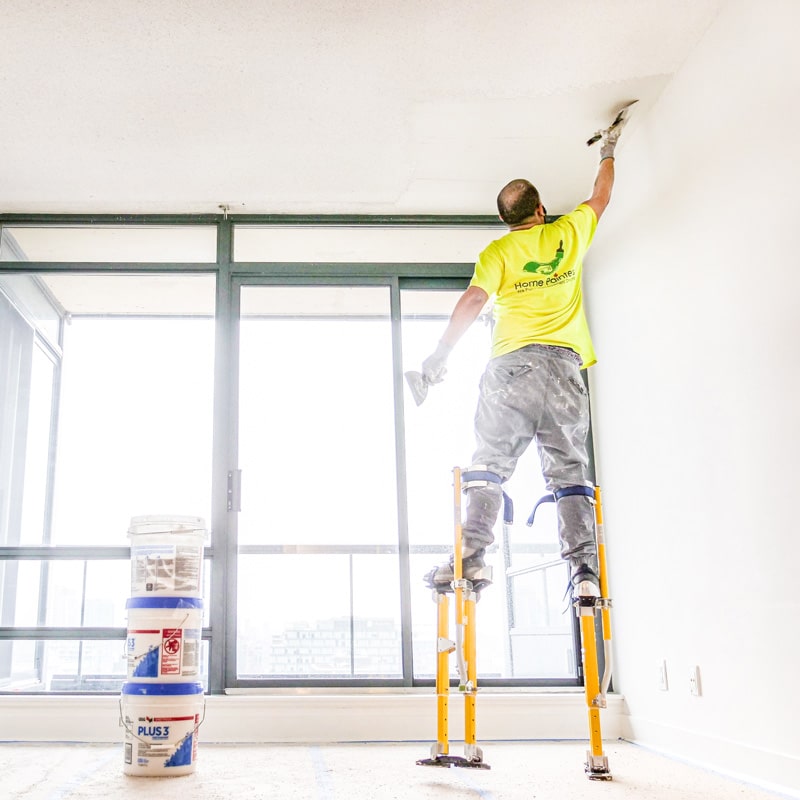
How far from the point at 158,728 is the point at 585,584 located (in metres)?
1.32

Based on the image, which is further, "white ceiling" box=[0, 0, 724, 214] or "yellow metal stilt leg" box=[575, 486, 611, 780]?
"white ceiling" box=[0, 0, 724, 214]

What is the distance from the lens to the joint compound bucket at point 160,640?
8.41ft

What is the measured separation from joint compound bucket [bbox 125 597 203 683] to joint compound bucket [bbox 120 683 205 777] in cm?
4

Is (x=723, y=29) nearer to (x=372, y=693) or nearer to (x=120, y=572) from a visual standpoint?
(x=372, y=693)

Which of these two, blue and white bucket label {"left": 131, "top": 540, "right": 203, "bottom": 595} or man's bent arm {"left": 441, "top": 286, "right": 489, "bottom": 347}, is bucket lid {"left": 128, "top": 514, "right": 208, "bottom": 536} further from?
man's bent arm {"left": 441, "top": 286, "right": 489, "bottom": 347}

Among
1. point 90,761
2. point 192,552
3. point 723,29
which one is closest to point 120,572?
point 90,761

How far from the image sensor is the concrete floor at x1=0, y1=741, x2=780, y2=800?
2.28m

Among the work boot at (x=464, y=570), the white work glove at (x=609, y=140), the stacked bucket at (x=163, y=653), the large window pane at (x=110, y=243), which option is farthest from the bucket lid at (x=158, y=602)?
the white work glove at (x=609, y=140)

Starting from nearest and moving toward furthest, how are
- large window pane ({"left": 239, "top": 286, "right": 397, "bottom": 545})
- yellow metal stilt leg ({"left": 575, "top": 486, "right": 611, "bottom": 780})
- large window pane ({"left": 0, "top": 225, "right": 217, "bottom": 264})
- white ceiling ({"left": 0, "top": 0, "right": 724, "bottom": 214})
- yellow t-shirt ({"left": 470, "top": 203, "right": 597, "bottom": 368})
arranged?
yellow metal stilt leg ({"left": 575, "top": 486, "right": 611, "bottom": 780})
white ceiling ({"left": 0, "top": 0, "right": 724, "bottom": 214})
yellow t-shirt ({"left": 470, "top": 203, "right": 597, "bottom": 368})
large window pane ({"left": 239, "top": 286, "right": 397, "bottom": 545})
large window pane ({"left": 0, "top": 225, "right": 217, "bottom": 264})

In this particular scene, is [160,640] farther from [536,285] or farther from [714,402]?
[714,402]

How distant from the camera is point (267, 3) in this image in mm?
2668

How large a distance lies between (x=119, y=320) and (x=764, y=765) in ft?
10.5

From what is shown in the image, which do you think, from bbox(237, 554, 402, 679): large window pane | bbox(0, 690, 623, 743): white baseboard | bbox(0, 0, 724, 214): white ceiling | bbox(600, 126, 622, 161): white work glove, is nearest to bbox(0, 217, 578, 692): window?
bbox(237, 554, 402, 679): large window pane

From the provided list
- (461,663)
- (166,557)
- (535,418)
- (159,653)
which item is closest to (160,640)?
(159,653)
